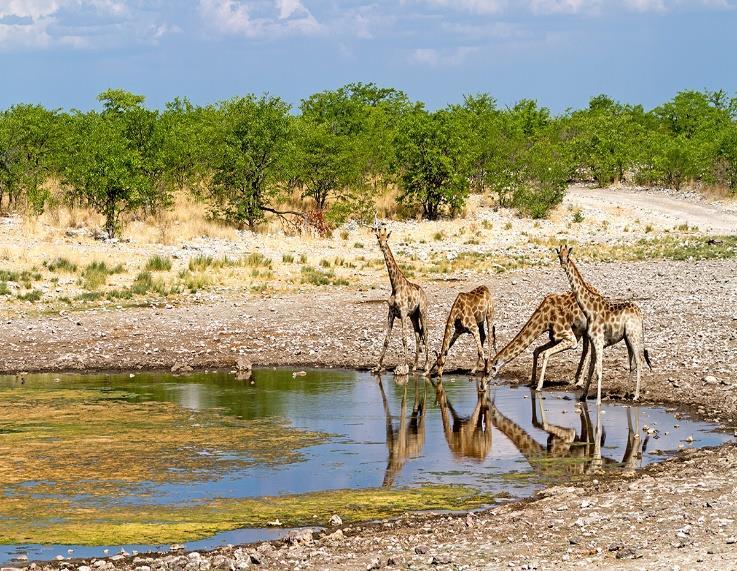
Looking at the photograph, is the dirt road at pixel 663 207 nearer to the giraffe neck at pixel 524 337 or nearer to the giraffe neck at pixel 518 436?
the giraffe neck at pixel 524 337

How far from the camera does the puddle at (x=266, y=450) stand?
11.7 m

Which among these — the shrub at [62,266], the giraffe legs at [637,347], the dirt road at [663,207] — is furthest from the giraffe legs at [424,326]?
the dirt road at [663,207]

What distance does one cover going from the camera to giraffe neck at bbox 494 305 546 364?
1880 centimetres

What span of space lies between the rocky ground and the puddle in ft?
2.61

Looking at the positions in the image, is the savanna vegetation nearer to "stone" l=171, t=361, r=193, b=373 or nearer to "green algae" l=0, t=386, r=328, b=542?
"stone" l=171, t=361, r=193, b=373

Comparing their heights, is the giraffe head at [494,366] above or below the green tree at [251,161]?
below

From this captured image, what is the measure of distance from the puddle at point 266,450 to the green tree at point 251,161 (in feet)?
66.3

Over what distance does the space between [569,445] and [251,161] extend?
27.3 meters

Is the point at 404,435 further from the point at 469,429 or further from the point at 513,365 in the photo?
the point at 513,365

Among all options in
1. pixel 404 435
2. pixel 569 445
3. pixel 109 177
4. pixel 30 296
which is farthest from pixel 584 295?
pixel 109 177

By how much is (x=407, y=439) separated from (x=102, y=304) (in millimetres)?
13369

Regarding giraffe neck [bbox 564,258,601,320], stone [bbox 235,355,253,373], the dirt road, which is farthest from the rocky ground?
the dirt road

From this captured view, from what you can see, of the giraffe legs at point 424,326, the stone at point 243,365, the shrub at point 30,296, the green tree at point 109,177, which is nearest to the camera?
the giraffe legs at point 424,326

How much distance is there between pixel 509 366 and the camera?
67.4 ft
